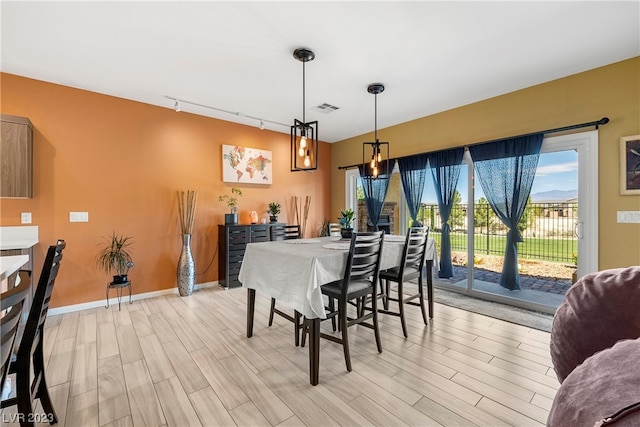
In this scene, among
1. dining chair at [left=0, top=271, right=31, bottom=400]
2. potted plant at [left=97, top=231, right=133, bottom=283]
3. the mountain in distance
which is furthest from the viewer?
potted plant at [left=97, top=231, right=133, bottom=283]

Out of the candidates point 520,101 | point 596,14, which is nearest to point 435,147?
point 520,101

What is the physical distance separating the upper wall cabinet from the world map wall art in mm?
2196

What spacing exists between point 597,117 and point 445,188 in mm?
1725

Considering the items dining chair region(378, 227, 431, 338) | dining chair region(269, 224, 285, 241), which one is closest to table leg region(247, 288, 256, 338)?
dining chair region(378, 227, 431, 338)

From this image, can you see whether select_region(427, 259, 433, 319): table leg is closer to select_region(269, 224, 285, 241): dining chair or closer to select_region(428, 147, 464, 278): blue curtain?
select_region(428, 147, 464, 278): blue curtain

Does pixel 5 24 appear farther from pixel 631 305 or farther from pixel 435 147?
pixel 435 147

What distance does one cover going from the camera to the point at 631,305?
825mm

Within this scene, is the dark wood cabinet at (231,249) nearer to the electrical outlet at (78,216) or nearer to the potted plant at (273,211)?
the potted plant at (273,211)

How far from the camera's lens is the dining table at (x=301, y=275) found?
1980mm

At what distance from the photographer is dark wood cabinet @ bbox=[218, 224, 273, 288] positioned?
4.27m

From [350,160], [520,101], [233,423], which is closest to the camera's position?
[233,423]

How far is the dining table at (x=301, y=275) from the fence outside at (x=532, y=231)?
6.00 ft

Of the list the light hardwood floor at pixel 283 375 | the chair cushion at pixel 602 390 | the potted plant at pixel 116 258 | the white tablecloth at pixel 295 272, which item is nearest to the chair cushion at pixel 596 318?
the chair cushion at pixel 602 390

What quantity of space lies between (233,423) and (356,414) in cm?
72
